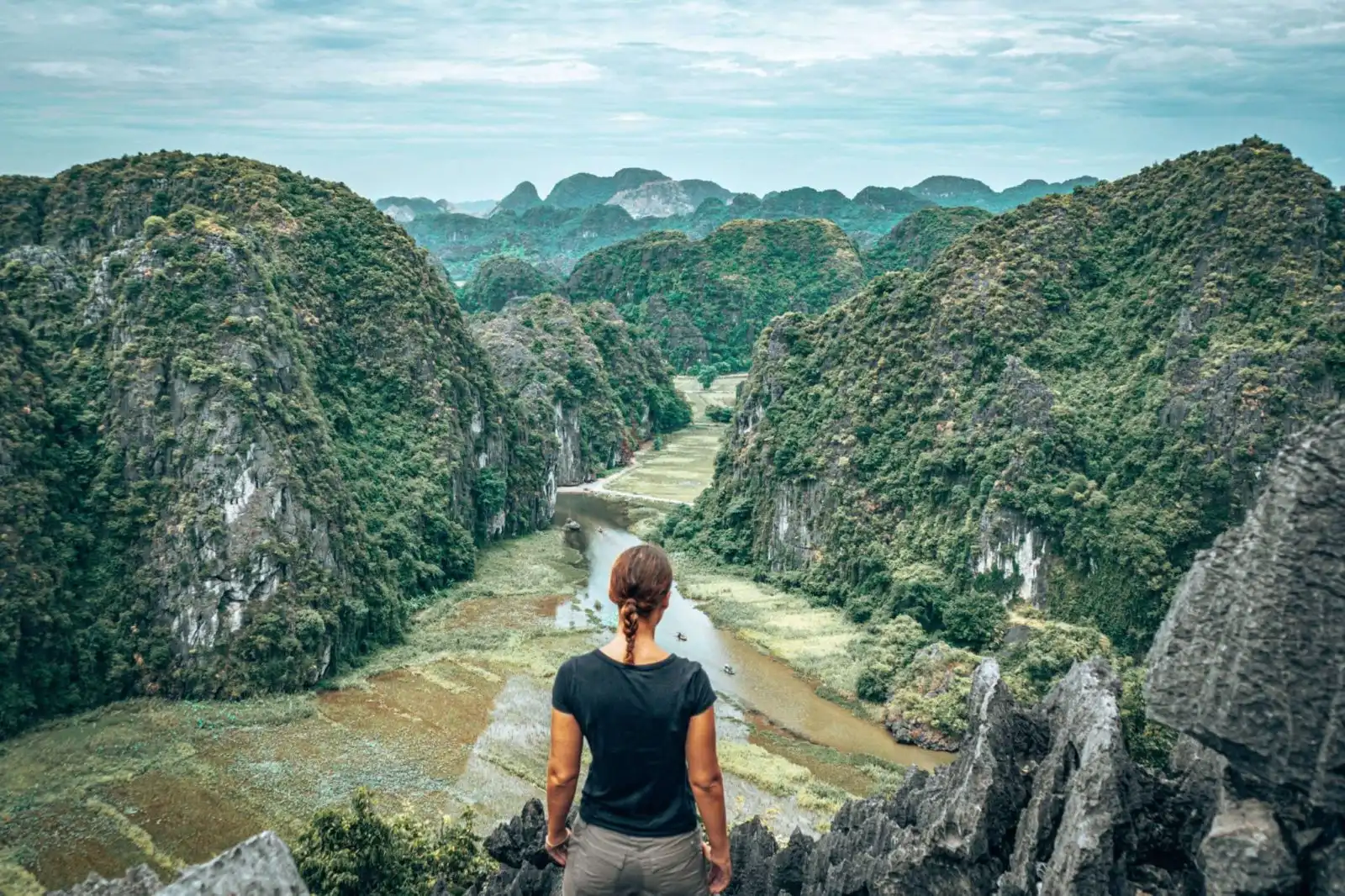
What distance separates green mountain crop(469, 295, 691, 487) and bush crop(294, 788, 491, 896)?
172 ft

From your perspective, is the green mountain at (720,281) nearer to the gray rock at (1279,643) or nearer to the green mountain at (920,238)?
the green mountain at (920,238)

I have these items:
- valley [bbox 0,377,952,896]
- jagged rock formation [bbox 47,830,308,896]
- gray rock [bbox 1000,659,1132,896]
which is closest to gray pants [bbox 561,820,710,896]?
jagged rock formation [bbox 47,830,308,896]

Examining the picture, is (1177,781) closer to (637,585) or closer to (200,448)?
(637,585)

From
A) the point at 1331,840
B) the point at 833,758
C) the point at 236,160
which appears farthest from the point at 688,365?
the point at 1331,840

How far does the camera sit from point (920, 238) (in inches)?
6521

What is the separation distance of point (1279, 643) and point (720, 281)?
495ft

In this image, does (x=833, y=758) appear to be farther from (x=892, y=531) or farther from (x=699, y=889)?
(x=699, y=889)

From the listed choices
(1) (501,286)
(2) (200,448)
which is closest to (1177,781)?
(2) (200,448)

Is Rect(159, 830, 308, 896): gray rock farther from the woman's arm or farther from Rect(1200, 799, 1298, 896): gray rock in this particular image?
Rect(1200, 799, 1298, 896): gray rock

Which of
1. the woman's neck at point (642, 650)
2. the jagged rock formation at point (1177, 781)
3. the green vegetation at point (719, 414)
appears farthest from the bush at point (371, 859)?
the green vegetation at point (719, 414)

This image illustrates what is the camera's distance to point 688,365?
148250 mm

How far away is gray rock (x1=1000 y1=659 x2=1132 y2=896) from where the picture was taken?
469 inches

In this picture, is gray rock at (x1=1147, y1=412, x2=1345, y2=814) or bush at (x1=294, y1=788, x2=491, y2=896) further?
bush at (x1=294, y1=788, x2=491, y2=896)

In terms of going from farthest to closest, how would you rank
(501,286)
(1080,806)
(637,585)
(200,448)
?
(501,286) < (200,448) < (1080,806) < (637,585)
